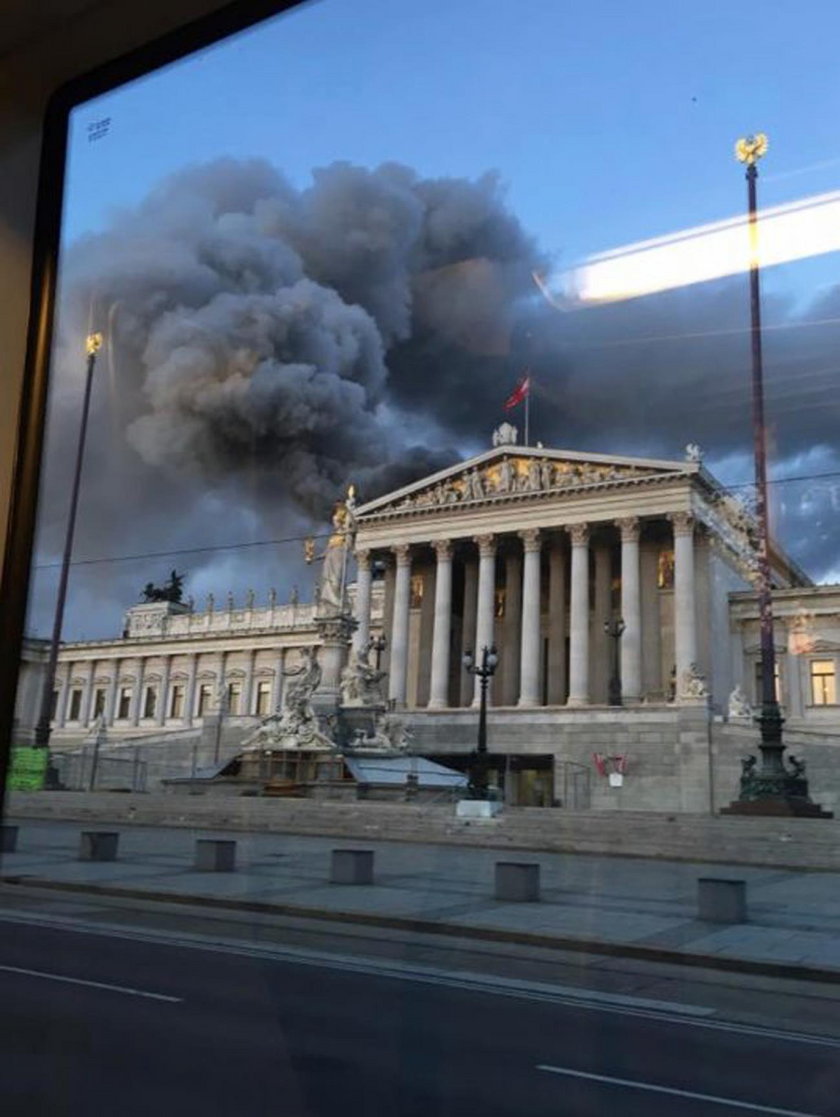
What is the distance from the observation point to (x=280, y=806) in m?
7.59

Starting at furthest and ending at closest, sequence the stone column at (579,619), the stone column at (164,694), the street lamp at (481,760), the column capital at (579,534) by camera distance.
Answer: the street lamp at (481,760), the stone column at (579,619), the column capital at (579,534), the stone column at (164,694)

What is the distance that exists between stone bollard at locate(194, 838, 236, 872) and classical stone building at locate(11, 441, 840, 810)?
576 millimetres

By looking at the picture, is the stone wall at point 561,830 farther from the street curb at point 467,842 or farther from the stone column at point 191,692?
the stone column at point 191,692

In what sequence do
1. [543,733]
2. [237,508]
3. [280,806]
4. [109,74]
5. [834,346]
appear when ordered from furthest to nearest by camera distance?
[543,733], [280,806], [237,508], [109,74], [834,346]

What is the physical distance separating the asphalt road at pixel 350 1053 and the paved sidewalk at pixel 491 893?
0.60m

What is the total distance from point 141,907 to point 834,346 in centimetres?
580

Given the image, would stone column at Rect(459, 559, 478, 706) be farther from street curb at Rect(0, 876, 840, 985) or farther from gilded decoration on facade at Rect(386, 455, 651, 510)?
street curb at Rect(0, 876, 840, 985)

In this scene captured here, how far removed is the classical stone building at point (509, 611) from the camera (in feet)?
9.92

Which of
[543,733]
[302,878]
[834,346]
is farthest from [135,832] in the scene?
[543,733]

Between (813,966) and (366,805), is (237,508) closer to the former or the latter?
(813,966)

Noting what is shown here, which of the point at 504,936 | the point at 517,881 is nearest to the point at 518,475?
the point at 504,936

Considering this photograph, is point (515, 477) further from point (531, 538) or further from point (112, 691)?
point (112, 691)

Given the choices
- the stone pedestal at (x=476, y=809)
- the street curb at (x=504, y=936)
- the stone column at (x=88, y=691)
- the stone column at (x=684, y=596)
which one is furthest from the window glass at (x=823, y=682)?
the stone pedestal at (x=476, y=809)

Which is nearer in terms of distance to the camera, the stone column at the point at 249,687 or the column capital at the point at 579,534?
the stone column at the point at 249,687
